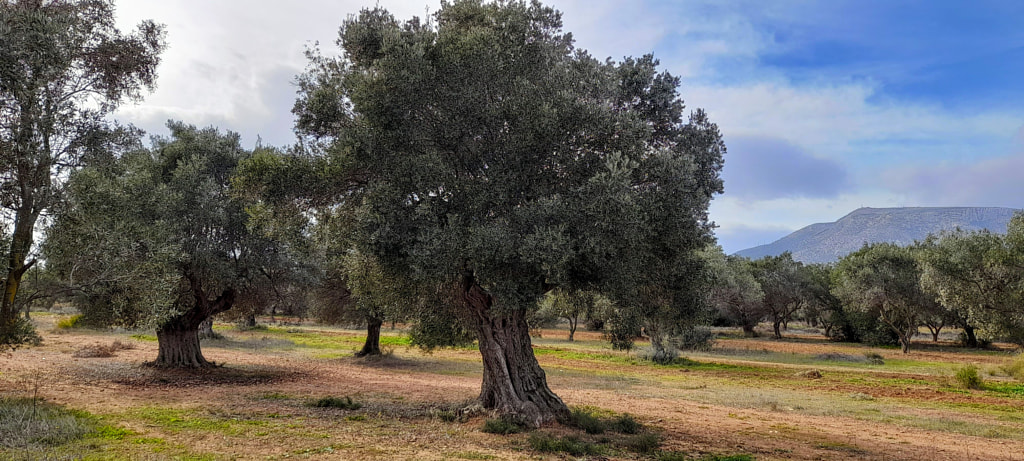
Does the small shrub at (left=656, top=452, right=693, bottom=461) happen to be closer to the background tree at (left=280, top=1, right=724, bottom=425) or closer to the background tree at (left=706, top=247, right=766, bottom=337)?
the background tree at (left=280, top=1, right=724, bottom=425)

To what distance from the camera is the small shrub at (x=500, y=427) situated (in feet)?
45.8

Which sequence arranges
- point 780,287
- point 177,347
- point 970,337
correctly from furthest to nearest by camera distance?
point 780,287, point 970,337, point 177,347

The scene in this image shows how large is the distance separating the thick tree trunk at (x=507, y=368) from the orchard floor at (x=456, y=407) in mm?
1062

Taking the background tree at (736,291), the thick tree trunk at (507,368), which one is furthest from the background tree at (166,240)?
the background tree at (736,291)

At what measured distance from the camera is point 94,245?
13.9 meters

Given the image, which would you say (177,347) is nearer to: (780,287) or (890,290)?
(890,290)

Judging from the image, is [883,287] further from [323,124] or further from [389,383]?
[323,124]

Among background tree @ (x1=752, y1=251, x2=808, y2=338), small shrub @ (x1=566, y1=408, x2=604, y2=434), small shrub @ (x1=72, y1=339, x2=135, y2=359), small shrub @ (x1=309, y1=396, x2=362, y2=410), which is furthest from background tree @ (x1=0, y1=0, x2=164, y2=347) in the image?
background tree @ (x1=752, y1=251, x2=808, y2=338)

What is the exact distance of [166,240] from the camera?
60.4 ft

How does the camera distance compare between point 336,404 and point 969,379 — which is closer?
point 336,404

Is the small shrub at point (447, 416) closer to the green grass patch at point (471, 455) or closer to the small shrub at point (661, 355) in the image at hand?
the green grass patch at point (471, 455)

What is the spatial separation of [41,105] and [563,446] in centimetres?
1478

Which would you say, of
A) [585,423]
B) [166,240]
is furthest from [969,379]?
[166,240]

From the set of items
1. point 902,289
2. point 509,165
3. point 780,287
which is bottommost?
point 902,289
